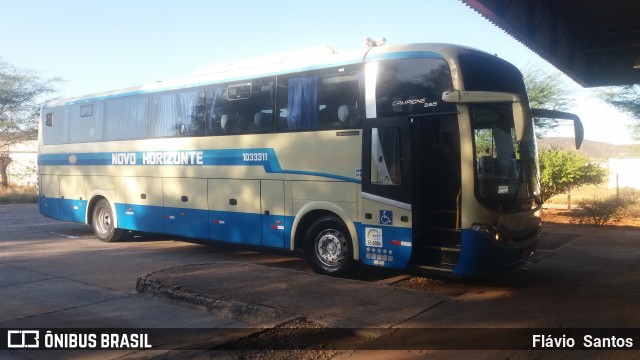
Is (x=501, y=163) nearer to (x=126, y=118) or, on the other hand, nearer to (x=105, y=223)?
(x=126, y=118)

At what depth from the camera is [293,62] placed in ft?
29.7

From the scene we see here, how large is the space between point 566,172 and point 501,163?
11869 mm

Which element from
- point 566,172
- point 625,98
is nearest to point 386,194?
point 566,172

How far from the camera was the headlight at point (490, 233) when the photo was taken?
6.95 m

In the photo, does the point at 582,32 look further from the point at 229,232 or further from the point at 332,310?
the point at 332,310

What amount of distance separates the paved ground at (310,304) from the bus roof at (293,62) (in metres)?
3.47

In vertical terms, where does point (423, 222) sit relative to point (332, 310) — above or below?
above

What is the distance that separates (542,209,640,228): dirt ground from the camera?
16156 mm

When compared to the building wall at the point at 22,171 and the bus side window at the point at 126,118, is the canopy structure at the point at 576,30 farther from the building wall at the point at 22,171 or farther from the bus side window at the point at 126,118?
the building wall at the point at 22,171

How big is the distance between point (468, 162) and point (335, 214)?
7.95 ft

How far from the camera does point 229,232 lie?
10000 millimetres

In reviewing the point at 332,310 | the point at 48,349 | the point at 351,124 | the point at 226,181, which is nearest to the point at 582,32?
the point at 351,124

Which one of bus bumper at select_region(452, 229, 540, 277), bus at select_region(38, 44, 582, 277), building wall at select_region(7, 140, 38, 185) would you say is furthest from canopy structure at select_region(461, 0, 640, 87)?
building wall at select_region(7, 140, 38, 185)

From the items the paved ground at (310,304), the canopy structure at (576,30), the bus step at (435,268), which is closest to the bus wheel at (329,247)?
the paved ground at (310,304)
